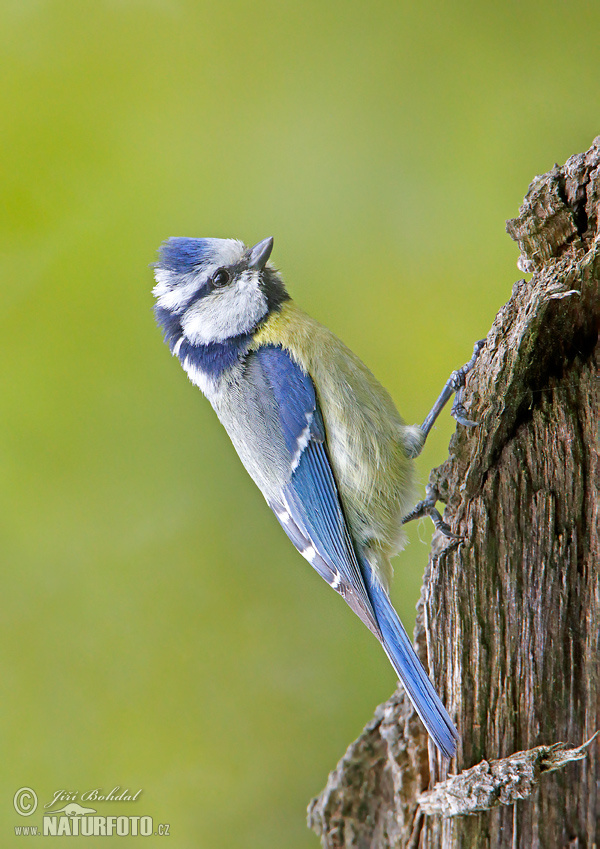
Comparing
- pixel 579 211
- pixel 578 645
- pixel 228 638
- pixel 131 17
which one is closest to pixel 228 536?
pixel 228 638

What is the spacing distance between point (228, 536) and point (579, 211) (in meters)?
0.96

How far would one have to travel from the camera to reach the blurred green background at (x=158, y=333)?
1384 mm

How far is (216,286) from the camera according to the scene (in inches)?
49.9

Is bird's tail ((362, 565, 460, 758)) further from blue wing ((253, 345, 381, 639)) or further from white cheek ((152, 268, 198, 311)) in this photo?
white cheek ((152, 268, 198, 311))

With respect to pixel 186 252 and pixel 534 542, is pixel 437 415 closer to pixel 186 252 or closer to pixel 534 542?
pixel 534 542

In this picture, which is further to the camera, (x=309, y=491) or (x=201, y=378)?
(x=201, y=378)

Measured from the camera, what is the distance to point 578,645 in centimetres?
85

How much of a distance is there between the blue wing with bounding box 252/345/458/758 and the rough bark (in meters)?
0.11

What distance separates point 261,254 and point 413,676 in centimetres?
74

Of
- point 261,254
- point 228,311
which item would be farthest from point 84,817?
point 261,254

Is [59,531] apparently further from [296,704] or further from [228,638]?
[296,704]

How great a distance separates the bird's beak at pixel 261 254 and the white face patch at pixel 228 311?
0.05 ft

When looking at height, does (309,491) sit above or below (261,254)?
below

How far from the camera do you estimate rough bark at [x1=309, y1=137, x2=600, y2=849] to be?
847 millimetres
